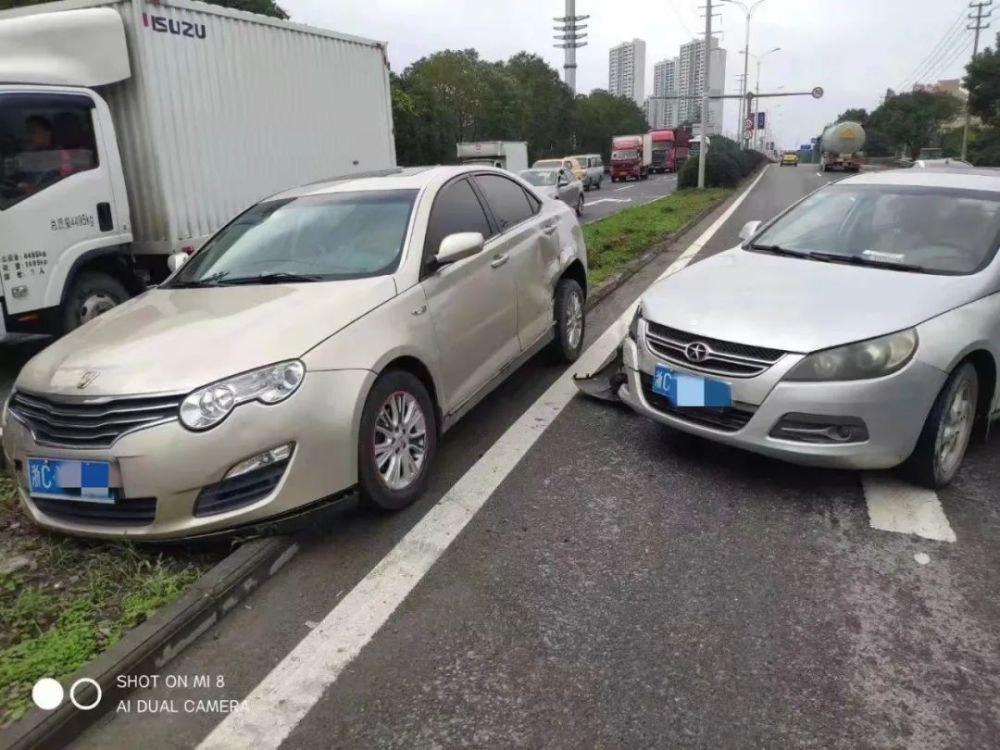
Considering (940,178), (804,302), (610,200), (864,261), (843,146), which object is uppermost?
(843,146)

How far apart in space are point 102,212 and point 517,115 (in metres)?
58.5

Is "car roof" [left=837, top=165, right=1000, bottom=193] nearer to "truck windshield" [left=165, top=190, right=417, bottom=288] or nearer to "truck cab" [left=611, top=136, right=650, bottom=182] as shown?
"truck windshield" [left=165, top=190, right=417, bottom=288]

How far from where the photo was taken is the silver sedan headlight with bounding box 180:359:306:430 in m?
2.95

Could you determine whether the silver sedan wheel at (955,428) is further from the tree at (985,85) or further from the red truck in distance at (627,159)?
the tree at (985,85)

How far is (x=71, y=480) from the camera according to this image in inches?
120

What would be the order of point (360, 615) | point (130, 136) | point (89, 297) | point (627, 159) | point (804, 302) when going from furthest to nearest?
point (627, 159), point (130, 136), point (89, 297), point (804, 302), point (360, 615)

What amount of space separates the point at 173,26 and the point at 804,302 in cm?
650

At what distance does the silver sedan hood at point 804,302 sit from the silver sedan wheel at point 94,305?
194 inches

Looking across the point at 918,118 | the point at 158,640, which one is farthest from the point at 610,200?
the point at 918,118

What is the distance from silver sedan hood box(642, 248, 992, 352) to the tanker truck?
5537cm

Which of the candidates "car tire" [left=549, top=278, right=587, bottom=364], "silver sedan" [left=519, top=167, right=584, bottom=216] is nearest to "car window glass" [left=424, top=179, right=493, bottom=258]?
"car tire" [left=549, top=278, right=587, bottom=364]

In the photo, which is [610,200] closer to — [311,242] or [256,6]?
[256,6]

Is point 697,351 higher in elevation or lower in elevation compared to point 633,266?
higher

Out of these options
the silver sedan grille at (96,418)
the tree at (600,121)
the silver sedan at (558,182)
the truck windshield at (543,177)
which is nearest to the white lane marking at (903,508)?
the silver sedan grille at (96,418)
